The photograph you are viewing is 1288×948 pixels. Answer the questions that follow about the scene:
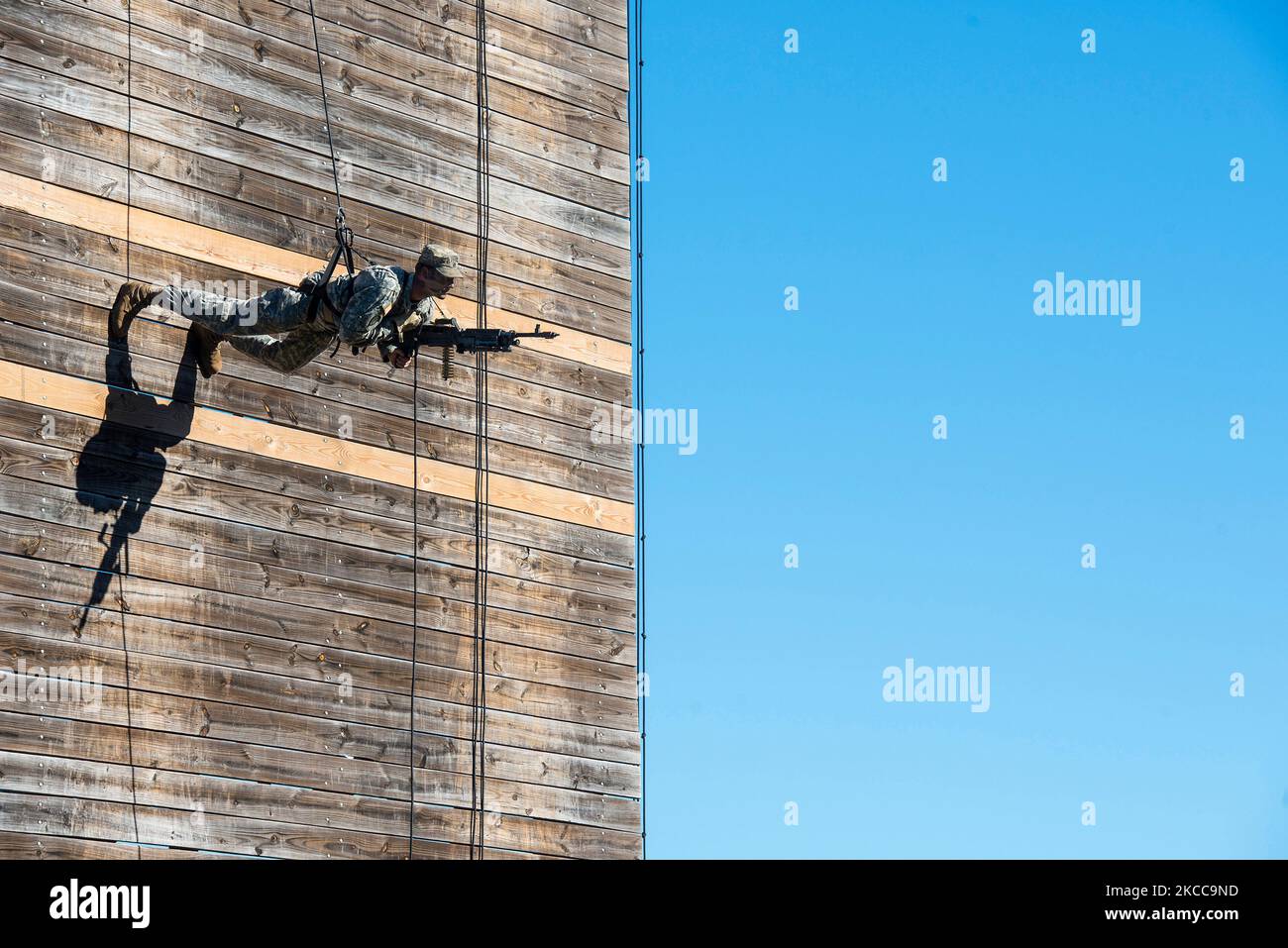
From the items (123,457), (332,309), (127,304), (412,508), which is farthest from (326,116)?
(123,457)

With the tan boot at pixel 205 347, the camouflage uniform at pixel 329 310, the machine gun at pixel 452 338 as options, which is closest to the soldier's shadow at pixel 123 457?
the tan boot at pixel 205 347

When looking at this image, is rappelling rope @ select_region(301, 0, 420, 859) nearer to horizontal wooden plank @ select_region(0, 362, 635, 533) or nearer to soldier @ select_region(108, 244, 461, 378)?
horizontal wooden plank @ select_region(0, 362, 635, 533)

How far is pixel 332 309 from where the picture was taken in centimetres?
1269

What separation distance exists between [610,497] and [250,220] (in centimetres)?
358

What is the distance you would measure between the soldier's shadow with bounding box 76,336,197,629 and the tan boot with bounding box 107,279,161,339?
92 millimetres

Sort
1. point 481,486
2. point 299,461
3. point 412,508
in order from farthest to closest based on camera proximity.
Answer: point 481,486 < point 412,508 < point 299,461

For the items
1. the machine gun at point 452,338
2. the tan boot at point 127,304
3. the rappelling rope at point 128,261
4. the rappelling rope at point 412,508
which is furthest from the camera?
the rappelling rope at point 412,508

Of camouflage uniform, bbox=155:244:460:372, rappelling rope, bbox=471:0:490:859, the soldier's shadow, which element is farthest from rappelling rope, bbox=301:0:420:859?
the soldier's shadow

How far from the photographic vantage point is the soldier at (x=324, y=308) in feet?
40.9

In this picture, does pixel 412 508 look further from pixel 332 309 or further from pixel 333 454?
pixel 332 309

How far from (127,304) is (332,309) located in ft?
4.49

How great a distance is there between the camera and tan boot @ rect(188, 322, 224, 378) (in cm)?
1308

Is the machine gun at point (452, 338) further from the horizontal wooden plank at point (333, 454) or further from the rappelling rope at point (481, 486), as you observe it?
the rappelling rope at point (481, 486)
